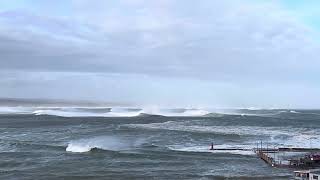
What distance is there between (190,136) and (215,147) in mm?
14383

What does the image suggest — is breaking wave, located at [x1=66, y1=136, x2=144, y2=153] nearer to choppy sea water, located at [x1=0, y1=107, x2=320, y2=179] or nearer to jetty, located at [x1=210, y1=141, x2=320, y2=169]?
choppy sea water, located at [x1=0, y1=107, x2=320, y2=179]

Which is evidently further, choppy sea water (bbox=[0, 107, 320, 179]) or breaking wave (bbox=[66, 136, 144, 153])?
breaking wave (bbox=[66, 136, 144, 153])

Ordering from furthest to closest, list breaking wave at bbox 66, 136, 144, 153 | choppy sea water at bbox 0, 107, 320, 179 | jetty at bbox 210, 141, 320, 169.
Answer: breaking wave at bbox 66, 136, 144, 153 < jetty at bbox 210, 141, 320, 169 < choppy sea water at bbox 0, 107, 320, 179

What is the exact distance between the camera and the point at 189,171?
1817 inches

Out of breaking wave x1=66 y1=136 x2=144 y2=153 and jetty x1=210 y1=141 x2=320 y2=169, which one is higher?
breaking wave x1=66 y1=136 x2=144 y2=153

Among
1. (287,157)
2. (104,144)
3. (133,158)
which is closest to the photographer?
(133,158)

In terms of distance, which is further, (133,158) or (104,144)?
(104,144)

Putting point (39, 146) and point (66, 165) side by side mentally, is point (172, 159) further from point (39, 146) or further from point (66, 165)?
point (39, 146)

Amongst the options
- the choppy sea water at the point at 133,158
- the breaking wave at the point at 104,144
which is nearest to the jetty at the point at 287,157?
the choppy sea water at the point at 133,158

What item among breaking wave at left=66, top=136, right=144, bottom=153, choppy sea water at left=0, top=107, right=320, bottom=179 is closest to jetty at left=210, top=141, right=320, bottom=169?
choppy sea water at left=0, top=107, right=320, bottom=179

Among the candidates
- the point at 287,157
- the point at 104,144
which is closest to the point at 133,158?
the point at 104,144

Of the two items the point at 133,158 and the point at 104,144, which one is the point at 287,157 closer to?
the point at 133,158

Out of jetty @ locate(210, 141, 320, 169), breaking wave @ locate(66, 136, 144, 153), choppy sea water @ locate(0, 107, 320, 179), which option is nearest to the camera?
choppy sea water @ locate(0, 107, 320, 179)

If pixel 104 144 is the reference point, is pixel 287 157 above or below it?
below
